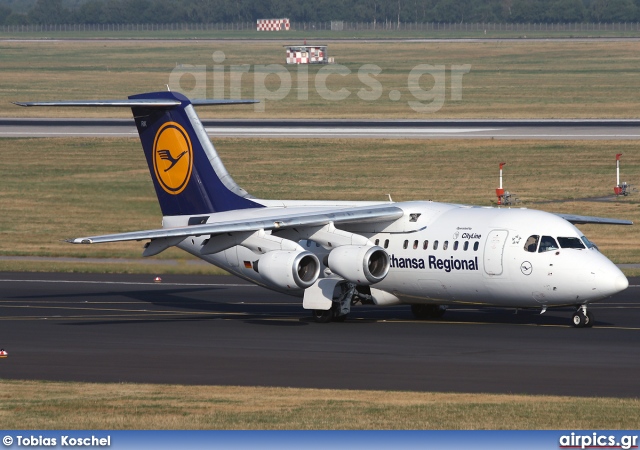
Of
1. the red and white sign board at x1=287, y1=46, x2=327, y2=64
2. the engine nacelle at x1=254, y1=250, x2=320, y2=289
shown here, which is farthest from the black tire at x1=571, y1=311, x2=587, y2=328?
the red and white sign board at x1=287, y1=46, x2=327, y2=64

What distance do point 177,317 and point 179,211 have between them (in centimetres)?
329

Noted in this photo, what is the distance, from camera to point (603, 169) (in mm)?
60844

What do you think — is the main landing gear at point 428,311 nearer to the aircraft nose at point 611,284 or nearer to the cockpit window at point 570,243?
the cockpit window at point 570,243

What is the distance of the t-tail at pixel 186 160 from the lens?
34562 millimetres

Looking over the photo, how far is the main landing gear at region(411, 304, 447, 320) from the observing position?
33062 mm

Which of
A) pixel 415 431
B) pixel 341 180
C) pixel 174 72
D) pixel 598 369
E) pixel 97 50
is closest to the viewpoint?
pixel 415 431

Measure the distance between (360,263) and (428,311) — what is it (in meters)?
3.58

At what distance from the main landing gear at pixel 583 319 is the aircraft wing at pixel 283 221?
17.2 ft

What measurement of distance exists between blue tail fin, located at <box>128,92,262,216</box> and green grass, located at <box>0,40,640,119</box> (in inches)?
2099

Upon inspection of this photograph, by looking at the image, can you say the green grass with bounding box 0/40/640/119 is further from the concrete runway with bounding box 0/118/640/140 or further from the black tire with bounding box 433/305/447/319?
the black tire with bounding box 433/305/447/319

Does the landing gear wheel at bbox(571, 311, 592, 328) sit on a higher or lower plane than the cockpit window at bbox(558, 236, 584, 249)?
lower

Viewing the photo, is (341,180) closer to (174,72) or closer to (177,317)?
(177,317)

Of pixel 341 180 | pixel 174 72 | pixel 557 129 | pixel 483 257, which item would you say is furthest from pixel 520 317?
pixel 174 72

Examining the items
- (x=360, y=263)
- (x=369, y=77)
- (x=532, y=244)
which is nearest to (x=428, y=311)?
(x=360, y=263)
